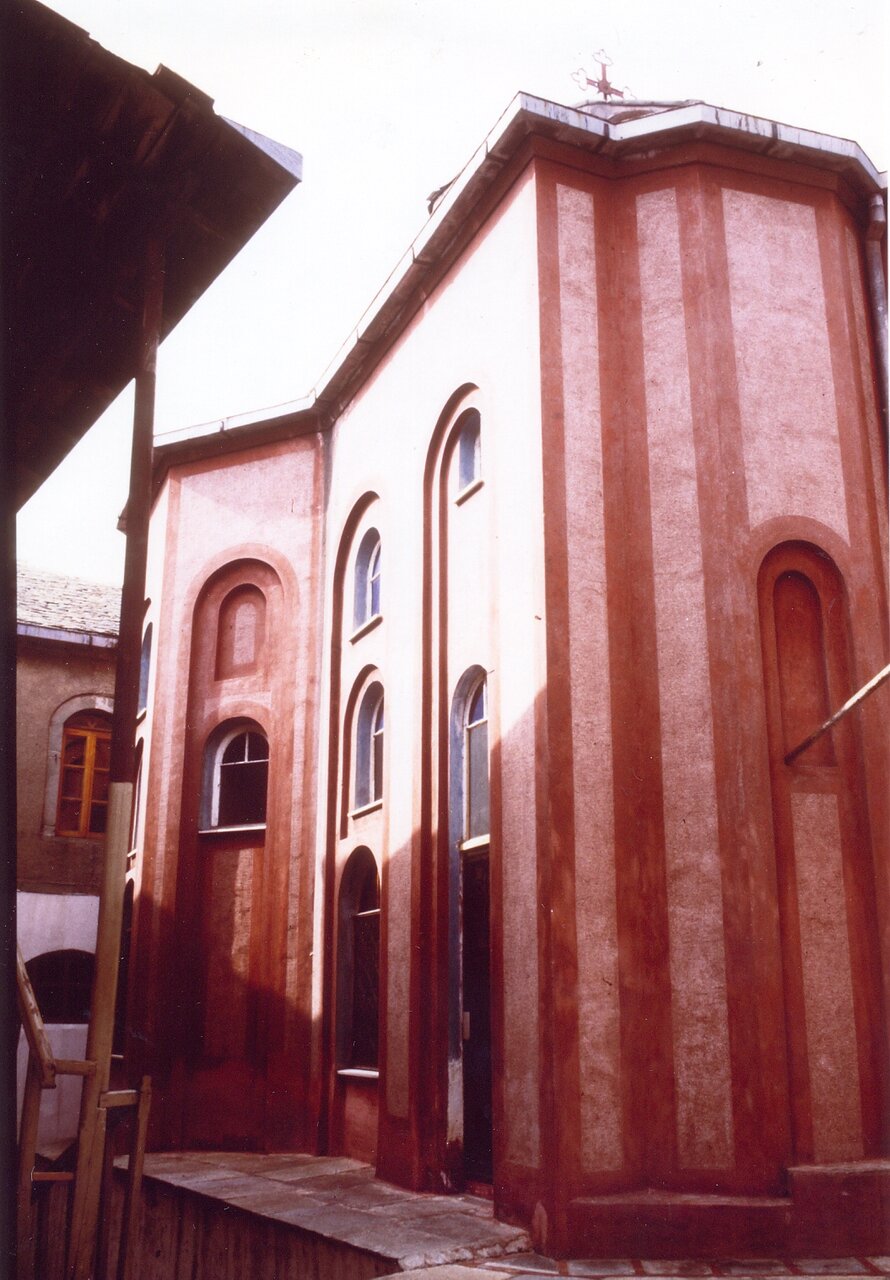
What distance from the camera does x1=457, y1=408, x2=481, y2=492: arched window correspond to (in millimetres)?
12594

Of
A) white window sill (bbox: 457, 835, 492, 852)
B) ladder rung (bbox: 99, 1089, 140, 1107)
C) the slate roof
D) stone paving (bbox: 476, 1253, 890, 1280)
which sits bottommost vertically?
stone paving (bbox: 476, 1253, 890, 1280)

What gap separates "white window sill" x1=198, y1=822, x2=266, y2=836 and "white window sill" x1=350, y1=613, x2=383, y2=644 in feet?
9.03

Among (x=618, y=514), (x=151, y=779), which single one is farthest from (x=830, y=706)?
(x=151, y=779)

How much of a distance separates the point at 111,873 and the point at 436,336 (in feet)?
30.4

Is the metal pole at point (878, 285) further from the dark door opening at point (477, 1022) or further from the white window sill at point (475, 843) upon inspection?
the dark door opening at point (477, 1022)

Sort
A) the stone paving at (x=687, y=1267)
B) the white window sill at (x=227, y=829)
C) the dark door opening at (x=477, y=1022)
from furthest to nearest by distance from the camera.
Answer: the white window sill at (x=227, y=829)
the dark door opening at (x=477, y=1022)
the stone paving at (x=687, y=1267)

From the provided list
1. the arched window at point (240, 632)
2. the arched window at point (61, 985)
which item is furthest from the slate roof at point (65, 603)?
the arched window at point (61, 985)

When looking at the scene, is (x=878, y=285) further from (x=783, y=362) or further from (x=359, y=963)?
(x=359, y=963)

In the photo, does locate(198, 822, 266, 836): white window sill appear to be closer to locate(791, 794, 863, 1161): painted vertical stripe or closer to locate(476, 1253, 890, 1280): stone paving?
locate(476, 1253, 890, 1280): stone paving

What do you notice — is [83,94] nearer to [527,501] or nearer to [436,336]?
[527,501]

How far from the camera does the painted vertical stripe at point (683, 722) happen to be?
9047 millimetres

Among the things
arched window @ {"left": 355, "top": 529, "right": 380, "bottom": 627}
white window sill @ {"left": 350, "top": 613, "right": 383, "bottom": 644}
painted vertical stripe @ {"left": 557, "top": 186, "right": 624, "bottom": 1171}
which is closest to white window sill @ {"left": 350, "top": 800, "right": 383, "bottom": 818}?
white window sill @ {"left": 350, "top": 613, "right": 383, "bottom": 644}

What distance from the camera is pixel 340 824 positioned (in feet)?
47.6

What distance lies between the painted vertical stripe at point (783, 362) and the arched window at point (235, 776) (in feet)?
27.1
